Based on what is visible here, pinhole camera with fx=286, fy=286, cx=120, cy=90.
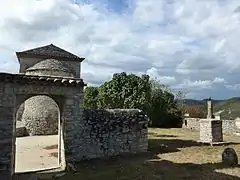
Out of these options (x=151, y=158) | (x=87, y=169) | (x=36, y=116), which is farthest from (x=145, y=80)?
(x=87, y=169)

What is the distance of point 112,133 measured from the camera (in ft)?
50.7

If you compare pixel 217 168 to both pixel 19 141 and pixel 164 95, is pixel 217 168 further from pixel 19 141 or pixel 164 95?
pixel 164 95

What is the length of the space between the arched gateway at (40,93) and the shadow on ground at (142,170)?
1472mm

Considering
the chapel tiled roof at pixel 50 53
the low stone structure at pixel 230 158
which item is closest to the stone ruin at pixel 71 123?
the low stone structure at pixel 230 158

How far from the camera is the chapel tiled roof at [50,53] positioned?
36.7 metres

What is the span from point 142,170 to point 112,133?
368 centimetres

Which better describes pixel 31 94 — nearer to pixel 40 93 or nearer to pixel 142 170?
pixel 40 93

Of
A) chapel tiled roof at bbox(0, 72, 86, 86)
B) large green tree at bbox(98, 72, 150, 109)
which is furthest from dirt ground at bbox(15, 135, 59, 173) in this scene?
large green tree at bbox(98, 72, 150, 109)

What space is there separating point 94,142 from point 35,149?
24.1ft

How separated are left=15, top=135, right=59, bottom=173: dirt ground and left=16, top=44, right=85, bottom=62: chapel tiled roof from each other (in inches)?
599

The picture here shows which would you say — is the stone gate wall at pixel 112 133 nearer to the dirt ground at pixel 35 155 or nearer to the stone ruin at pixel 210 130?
the dirt ground at pixel 35 155

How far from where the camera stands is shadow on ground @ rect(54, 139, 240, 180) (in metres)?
11.0

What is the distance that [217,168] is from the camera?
12.1 metres

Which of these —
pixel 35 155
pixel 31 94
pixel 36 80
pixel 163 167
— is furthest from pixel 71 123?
pixel 35 155
